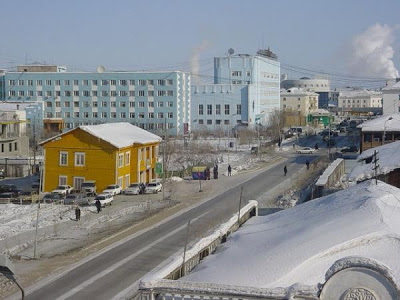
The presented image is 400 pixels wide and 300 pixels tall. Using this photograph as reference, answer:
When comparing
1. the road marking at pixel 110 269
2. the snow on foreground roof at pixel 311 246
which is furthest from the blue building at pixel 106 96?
the snow on foreground roof at pixel 311 246

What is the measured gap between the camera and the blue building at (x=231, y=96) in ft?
227

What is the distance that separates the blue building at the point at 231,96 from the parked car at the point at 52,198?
41.2 metres

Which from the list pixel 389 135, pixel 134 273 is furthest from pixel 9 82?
pixel 134 273

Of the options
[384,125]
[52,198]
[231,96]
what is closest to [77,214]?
[52,198]

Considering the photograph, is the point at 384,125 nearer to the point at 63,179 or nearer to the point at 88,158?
the point at 88,158

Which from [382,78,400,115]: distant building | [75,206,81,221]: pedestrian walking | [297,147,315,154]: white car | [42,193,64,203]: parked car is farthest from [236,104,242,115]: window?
[75,206,81,221]: pedestrian walking

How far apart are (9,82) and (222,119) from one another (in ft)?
76.3

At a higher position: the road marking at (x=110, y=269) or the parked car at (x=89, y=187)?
the parked car at (x=89, y=187)

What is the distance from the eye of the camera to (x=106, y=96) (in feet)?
208

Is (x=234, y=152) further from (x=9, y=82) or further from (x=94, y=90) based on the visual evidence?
(x=9, y=82)

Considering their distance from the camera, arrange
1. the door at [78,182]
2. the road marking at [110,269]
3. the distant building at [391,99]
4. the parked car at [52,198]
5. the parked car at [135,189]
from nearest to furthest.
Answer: the road marking at [110,269]
the parked car at [52,198]
the parked car at [135,189]
the door at [78,182]
the distant building at [391,99]

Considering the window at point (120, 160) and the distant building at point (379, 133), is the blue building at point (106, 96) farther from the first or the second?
the window at point (120, 160)

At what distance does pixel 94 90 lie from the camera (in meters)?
63.3

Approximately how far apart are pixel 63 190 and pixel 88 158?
7.04 ft
